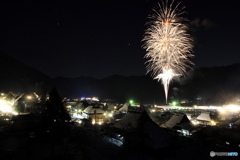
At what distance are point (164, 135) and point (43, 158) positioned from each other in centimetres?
1136

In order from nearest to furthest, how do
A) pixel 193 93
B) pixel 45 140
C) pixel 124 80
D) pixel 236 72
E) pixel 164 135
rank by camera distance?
pixel 164 135 → pixel 45 140 → pixel 193 93 → pixel 236 72 → pixel 124 80

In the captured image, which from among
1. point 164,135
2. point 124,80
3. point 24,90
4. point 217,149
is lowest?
point 217,149

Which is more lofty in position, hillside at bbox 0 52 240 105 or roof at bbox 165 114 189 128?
hillside at bbox 0 52 240 105

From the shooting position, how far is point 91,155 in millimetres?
13727

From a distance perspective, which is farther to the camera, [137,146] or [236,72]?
[236,72]

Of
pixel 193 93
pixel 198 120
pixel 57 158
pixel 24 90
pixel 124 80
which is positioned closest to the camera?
pixel 57 158

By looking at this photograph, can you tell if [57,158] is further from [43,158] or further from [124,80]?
[124,80]

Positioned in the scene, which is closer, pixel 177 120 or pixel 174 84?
pixel 177 120

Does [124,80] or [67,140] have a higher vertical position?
[124,80]

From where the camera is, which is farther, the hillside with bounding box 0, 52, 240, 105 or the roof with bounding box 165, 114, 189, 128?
the hillside with bounding box 0, 52, 240, 105

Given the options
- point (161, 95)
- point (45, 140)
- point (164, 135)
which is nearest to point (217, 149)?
point (164, 135)

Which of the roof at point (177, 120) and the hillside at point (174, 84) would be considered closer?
the roof at point (177, 120)

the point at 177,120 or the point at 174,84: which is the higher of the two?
the point at 174,84

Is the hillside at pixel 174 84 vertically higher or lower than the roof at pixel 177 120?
higher
